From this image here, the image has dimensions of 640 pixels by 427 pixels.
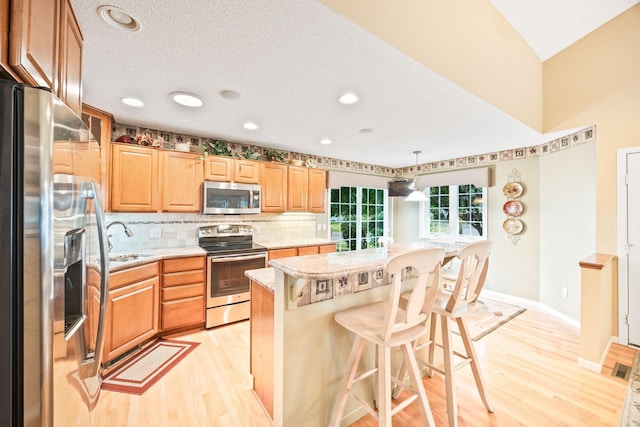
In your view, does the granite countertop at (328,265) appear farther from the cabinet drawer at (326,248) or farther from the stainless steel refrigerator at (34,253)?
the cabinet drawer at (326,248)

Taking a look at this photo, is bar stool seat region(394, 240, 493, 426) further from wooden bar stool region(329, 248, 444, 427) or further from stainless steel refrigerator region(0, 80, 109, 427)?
stainless steel refrigerator region(0, 80, 109, 427)

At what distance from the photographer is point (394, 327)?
133 centimetres

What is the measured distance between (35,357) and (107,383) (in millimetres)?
1999

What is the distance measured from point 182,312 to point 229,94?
7.69 ft

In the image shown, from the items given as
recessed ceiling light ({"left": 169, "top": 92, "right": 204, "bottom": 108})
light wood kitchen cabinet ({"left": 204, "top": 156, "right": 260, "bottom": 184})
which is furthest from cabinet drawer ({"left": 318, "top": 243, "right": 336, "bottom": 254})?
recessed ceiling light ({"left": 169, "top": 92, "right": 204, "bottom": 108})

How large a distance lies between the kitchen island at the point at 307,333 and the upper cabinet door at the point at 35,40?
1.18 m

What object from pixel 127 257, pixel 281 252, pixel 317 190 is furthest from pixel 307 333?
pixel 317 190

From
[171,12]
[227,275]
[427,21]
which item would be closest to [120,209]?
[227,275]

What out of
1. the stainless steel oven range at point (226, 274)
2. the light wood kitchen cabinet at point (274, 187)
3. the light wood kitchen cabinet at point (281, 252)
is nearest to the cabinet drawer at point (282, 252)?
the light wood kitchen cabinet at point (281, 252)

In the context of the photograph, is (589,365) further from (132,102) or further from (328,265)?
(132,102)

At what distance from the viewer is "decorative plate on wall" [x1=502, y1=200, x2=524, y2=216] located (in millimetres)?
4055

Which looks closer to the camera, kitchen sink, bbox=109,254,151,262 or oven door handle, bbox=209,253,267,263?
kitchen sink, bbox=109,254,151,262

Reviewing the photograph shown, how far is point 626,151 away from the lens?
276cm

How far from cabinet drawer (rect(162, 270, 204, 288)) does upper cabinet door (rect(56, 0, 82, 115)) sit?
1.90 meters
